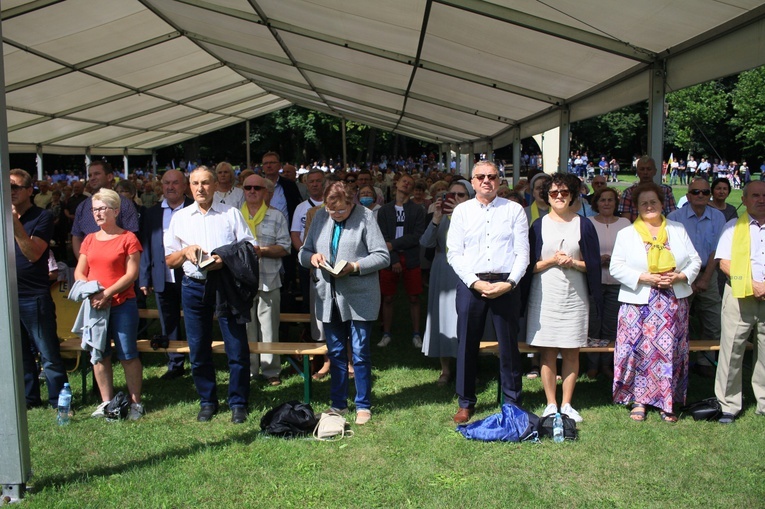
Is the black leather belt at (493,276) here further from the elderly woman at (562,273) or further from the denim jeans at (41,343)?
the denim jeans at (41,343)

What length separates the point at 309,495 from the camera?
3.72m

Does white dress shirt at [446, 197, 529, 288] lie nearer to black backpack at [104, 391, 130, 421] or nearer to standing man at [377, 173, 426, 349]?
standing man at [377, 173, 426, 349]

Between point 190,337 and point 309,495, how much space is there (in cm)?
166

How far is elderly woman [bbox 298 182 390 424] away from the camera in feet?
15.6

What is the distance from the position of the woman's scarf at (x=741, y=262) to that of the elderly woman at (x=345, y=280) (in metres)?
2.41

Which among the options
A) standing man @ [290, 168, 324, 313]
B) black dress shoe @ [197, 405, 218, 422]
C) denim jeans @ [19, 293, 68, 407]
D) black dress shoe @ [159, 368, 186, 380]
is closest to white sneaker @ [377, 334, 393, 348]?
standing man @ [290, 168, 324, 313]

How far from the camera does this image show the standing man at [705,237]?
5.95 metres

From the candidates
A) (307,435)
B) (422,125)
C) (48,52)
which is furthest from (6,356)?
(422,125)

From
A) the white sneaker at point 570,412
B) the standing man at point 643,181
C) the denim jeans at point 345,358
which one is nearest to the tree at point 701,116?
the standing man at point 643,181

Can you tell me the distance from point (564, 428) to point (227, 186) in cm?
401

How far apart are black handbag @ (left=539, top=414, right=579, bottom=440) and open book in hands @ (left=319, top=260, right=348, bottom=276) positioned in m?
1.67

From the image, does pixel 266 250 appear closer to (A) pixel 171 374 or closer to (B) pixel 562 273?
(A) pixel 171 374

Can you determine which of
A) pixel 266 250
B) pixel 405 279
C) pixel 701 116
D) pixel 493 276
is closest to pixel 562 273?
pixel 493 276

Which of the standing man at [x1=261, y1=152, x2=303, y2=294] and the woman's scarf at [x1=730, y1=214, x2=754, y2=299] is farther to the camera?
the standing man at [x1=261, y1=152, x2=303, y2=294]
